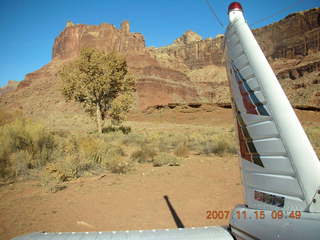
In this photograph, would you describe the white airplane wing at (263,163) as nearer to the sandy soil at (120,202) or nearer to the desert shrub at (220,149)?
the sandy soil at (120,202)

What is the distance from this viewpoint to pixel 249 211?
1.71m

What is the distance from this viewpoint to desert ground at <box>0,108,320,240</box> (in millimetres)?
4762

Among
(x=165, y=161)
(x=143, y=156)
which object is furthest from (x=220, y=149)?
(x=143, y=156)

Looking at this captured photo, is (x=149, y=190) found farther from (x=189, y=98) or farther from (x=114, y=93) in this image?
(x=189, y=98)

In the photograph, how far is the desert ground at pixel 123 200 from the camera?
476 cm

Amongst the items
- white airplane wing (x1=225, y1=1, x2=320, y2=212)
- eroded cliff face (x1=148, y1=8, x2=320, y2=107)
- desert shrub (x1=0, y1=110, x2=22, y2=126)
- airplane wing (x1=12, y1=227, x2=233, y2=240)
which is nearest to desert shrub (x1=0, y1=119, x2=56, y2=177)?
desert shrub (x1=0, y1=110, x2=22, y2=126)

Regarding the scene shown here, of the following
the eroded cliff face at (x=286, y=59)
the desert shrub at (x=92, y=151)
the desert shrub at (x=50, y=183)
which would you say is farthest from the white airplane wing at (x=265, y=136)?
the eroded cliff face at (x=286, y=59)

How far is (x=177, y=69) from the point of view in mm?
97625

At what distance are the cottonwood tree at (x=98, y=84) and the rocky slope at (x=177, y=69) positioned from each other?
43672 mm

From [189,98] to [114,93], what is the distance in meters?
67.2

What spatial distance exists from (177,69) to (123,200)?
9425cm

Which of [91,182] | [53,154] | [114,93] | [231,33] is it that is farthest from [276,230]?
[114,93]

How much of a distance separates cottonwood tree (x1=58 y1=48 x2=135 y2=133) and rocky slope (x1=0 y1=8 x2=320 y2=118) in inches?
1719

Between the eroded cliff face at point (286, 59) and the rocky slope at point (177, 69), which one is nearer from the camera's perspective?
the eroded cliff face at point (286, 59)
